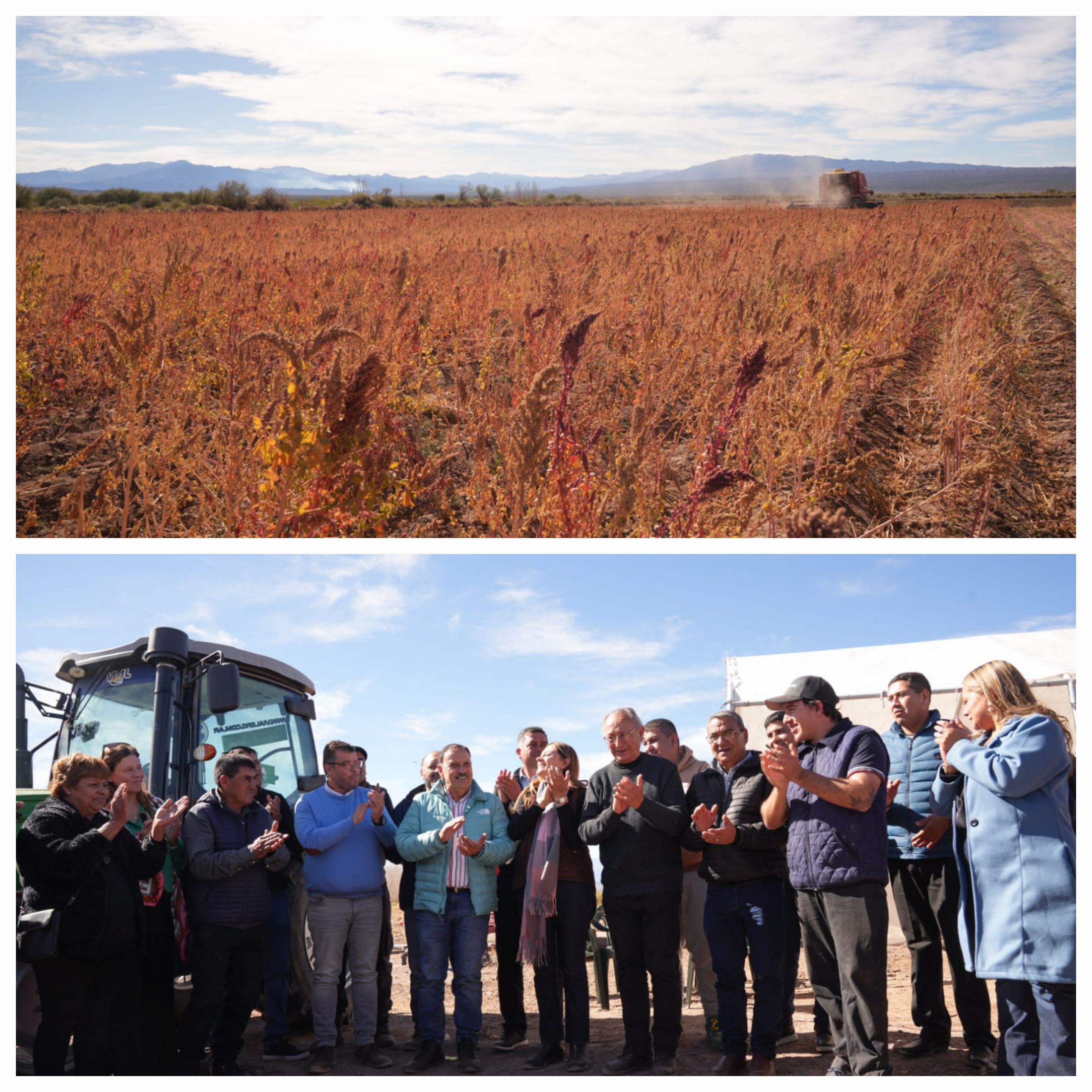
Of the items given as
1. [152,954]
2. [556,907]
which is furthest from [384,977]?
[152,954]

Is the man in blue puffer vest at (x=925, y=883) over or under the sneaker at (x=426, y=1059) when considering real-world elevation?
over

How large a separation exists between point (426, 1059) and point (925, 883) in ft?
7.08

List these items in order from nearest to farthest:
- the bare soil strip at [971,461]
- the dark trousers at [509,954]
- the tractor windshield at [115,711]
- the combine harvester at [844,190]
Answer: the dark trousers at [509,954] → the tractor windshield at [115,711] → the bare soil strip at [971,461] → the combine harvester at [844,190]

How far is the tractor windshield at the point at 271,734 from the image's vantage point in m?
5.18

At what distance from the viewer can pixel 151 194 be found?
2483cm

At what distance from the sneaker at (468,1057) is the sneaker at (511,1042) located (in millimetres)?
442

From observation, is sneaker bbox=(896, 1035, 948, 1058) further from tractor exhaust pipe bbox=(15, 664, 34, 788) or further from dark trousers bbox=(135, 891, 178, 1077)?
tractor exhaust pipe bbox=(15, 664, 34, 788)

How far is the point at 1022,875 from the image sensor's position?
9.52 feet

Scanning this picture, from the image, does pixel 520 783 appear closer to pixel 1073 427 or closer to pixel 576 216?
pixel 1073 427

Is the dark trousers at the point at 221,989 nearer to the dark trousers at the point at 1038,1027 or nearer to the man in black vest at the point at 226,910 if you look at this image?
the man in black vest at the point at 226,910

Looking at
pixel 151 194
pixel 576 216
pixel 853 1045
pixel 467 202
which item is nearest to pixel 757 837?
pixel 853 1045

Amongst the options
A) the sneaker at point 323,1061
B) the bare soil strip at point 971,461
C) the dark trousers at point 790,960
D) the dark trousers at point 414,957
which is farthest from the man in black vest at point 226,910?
the bare soil strip at point 971,461

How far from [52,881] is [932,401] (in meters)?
6.36

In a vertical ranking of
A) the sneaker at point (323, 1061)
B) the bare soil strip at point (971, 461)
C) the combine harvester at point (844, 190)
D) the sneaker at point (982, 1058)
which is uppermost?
the combine harvester at point (844, 190)
